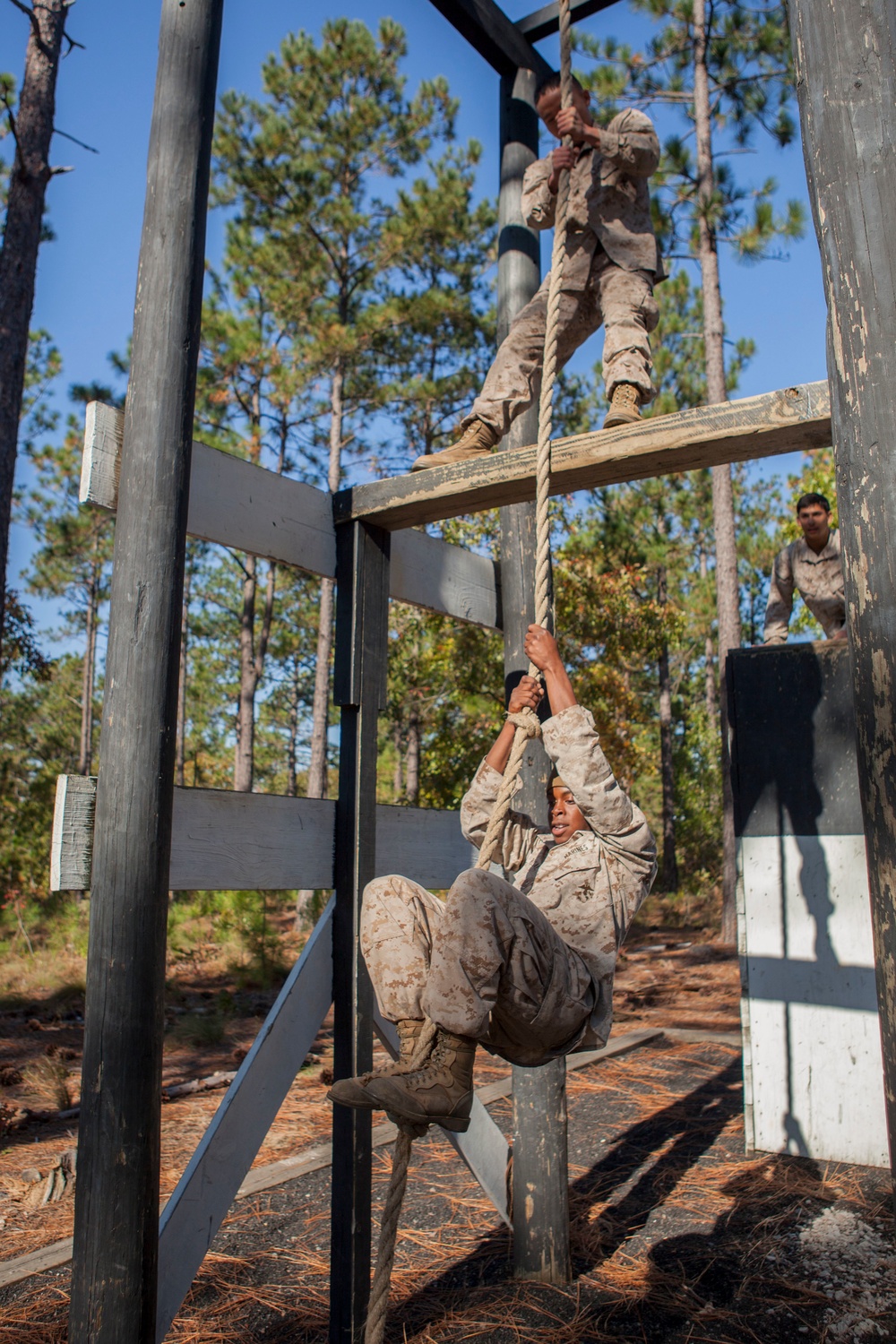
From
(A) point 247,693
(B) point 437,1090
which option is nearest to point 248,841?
(B) point 437,1090

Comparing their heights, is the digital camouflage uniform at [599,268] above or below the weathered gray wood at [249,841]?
above

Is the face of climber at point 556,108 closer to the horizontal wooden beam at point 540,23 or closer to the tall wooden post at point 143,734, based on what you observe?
the horizontal wooden beam at point 540,23

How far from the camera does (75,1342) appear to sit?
1934 millimetres

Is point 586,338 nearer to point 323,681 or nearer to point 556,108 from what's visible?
point 556,108

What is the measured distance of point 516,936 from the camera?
2264mm

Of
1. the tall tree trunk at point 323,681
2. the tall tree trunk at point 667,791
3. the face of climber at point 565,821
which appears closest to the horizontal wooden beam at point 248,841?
the face of climber at point 565,821

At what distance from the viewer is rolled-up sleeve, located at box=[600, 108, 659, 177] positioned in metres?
3.36

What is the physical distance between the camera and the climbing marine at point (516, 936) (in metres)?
2.15

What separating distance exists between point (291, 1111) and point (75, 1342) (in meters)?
3.54

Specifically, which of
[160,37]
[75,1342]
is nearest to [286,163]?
[160,37]

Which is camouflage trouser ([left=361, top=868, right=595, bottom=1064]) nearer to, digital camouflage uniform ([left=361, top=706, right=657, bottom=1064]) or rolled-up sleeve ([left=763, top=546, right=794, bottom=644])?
digital camouflage uniform ([left=361, top=706, right=657, bottom=1064])

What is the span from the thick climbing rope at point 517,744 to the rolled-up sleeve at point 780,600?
12.1 feet

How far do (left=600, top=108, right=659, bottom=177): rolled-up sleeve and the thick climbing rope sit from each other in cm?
23

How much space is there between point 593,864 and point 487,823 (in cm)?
33
